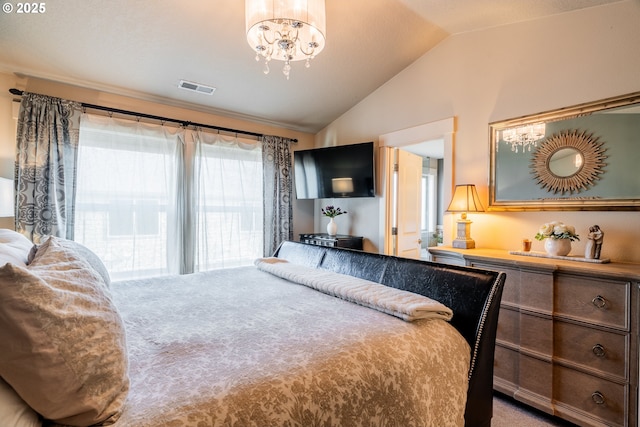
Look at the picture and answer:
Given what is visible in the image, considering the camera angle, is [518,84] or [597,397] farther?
[518,84]

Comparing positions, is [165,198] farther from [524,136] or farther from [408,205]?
[524,136]

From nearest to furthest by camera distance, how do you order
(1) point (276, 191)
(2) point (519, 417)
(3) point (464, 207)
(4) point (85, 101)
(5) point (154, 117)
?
(2) point (519, 417) → (3) point (464, 207) → (4) point (85, 101) → (5) point (154, 117) → (1) point (276, 191)

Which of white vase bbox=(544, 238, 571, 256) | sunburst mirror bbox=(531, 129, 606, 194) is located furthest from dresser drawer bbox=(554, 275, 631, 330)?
sunburst mirror bbox=(531, 129, 606, 194)

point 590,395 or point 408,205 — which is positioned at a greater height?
point 408,205

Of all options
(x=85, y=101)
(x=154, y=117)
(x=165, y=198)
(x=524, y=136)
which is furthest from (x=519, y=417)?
(x=85, y=101)

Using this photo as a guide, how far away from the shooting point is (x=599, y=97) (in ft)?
7.00

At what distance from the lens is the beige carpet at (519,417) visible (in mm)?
1930

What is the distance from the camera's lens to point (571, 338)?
1869 mm

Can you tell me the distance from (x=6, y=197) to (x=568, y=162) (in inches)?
167

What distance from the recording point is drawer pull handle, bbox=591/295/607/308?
1740 mm

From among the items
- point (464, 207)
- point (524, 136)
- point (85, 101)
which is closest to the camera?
point (524, 136)

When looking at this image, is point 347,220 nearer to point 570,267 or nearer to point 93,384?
point 570,267

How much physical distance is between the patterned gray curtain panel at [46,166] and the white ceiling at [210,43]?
33cm

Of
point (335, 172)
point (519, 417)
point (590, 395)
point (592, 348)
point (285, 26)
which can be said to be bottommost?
point (519, 417)
